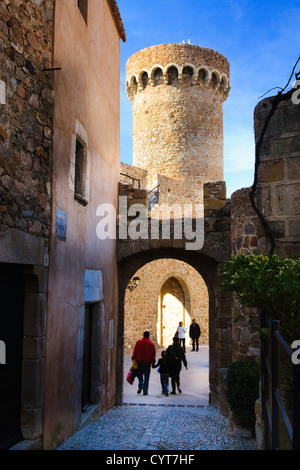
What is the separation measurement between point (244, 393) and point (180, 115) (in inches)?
685

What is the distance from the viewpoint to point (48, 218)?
16.5 ft

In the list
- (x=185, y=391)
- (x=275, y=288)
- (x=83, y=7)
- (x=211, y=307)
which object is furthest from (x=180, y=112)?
(x=275, y=288)

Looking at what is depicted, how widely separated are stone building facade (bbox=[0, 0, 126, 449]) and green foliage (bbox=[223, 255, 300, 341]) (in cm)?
212

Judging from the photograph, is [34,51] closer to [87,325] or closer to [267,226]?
[267,226]

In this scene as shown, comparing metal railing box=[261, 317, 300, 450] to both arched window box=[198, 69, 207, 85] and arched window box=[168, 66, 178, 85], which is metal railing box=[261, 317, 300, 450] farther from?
arched window box=[198, 69, 207, 85]

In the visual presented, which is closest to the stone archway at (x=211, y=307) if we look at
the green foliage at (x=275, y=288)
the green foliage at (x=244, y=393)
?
the green foliage at (x=244, y=393)

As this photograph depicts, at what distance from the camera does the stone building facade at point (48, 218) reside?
169 inches

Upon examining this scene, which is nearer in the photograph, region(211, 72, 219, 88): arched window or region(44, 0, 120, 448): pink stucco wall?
region(44, 0, 120, 448): pink stucco wall

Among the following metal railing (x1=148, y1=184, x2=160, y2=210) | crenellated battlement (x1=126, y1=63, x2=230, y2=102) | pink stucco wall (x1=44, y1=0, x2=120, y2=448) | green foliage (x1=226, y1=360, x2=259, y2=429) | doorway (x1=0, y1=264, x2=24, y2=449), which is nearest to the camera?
doorway (x1=0, y1=264, x2=24, y2=449)

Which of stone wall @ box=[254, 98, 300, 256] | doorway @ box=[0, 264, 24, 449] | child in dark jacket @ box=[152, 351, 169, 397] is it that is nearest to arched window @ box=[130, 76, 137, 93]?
child in dark jacket @ box=[152, 351, 169, 397]

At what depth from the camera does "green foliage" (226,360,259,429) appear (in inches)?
228

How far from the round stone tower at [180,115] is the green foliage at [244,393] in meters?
15.6

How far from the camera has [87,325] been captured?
7.16 m

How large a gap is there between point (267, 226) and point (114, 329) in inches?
209
